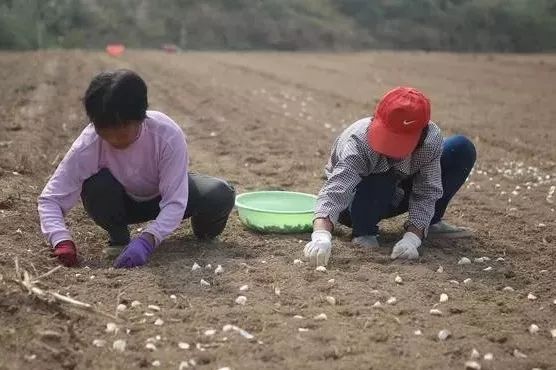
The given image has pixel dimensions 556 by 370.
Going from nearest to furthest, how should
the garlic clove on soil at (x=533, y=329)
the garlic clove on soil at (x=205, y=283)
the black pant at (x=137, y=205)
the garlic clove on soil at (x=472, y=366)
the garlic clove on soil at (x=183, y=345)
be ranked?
the garlic clove on soil at (x=472, y=366) < the garlic clove on soil at (x=183, y=345) < the garlic clove on soil at (x=533, y=329) < the garlic clove on soil at (x=205, y=283) < the black pant at (x=137, y=205)

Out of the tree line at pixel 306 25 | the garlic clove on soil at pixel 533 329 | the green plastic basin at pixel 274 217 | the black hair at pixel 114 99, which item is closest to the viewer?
the garlic clove on soil at pixel 533 329

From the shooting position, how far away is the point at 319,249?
390cm

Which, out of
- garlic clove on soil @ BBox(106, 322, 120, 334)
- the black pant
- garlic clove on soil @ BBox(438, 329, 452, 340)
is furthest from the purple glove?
garlic clove on soil @ BBox(438, 329, 452, 340)

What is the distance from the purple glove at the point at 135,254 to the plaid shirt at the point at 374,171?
87 centimetres

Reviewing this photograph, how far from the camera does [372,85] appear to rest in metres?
14.8

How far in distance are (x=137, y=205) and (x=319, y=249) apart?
1.04 meters

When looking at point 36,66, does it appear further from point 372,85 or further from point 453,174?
point 453,174

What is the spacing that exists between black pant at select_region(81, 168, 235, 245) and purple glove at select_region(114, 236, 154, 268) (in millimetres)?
326

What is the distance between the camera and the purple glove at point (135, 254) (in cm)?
386

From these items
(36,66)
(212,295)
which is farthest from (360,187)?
(36,66)

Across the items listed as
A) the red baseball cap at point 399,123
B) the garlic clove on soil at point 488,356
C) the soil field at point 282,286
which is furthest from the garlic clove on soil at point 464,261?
the garlic clove on soil at point 488,356

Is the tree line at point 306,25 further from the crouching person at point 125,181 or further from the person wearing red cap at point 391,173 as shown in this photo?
the person wearing red cap at point 391,173

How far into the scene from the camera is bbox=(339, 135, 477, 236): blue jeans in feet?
14.0

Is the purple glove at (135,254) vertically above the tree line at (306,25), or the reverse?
the purple glove at (135,254)
